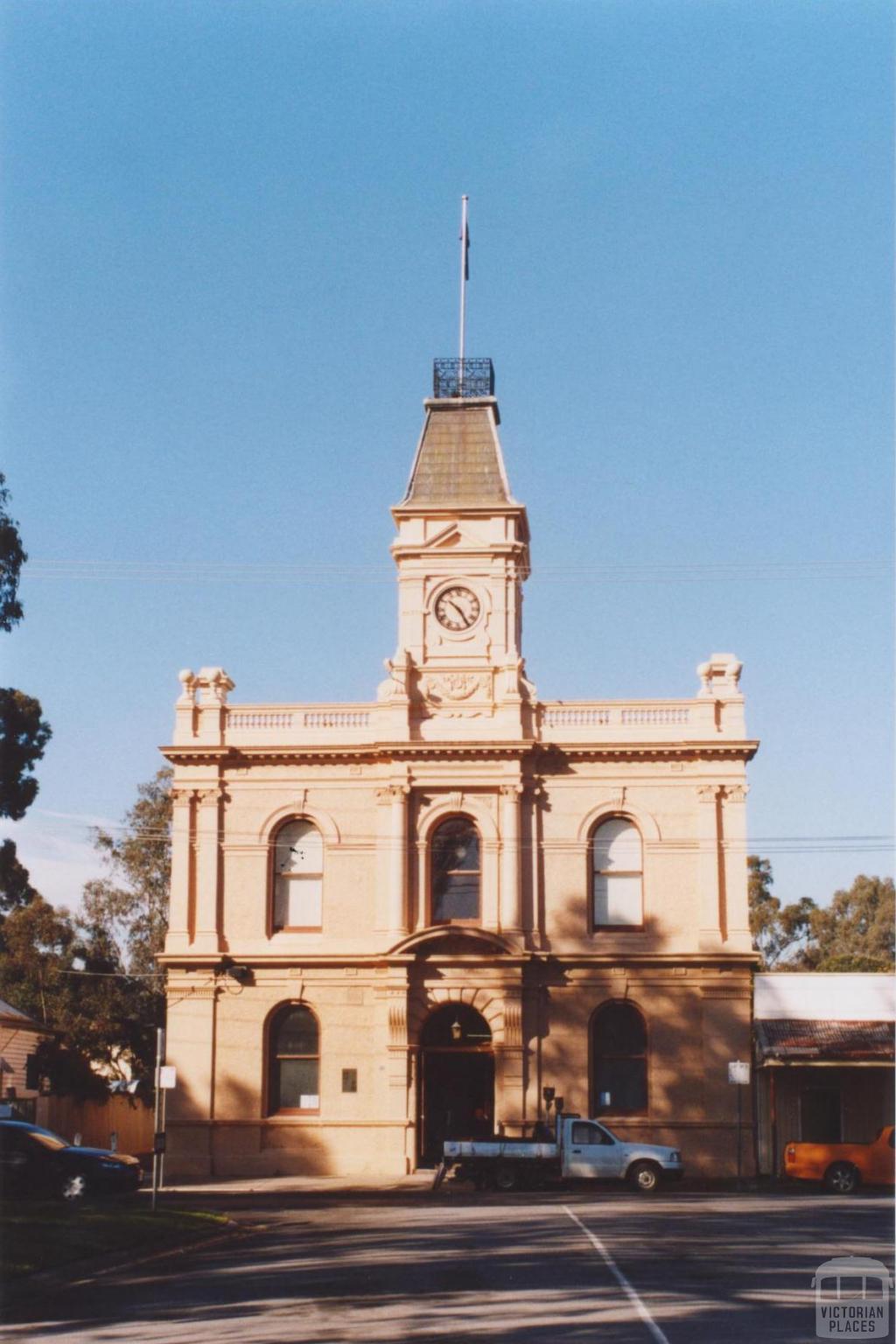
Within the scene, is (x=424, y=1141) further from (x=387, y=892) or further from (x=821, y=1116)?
(x=821, y=1116)

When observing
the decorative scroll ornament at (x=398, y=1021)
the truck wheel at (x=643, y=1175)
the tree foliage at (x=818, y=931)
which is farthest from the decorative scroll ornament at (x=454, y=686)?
the tree foliage at (x=818, y=931)

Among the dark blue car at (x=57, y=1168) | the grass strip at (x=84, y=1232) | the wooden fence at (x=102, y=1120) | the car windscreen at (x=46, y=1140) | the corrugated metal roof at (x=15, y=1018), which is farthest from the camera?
the wooden fence at (x=102, y=1120)

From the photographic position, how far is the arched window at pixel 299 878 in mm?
42250

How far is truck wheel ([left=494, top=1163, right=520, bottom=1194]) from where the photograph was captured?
3491 cm

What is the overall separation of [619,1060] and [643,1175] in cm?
596

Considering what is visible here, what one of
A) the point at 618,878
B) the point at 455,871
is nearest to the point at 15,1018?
the point at 455,871

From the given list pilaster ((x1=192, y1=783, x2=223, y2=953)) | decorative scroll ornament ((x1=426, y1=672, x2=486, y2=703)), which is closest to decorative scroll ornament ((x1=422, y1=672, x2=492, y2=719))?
decorative scroll ornament ((x1=426, y1=672, x2=486, y2=703))

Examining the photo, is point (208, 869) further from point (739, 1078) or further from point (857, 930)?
point (857, 930)

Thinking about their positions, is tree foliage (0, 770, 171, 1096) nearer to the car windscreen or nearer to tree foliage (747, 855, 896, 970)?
the car windscreen

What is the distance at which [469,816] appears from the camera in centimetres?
4191

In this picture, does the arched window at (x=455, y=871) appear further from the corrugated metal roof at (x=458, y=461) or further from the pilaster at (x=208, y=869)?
the corrugated metal roof at (x=458, y=461)

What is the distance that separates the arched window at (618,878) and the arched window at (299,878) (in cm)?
653

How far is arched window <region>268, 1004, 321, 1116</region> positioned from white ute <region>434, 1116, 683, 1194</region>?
268 inches

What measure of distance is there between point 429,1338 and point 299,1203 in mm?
19369
